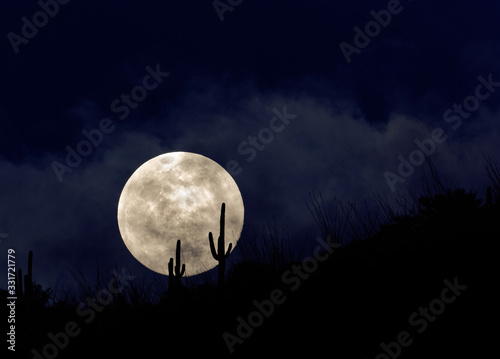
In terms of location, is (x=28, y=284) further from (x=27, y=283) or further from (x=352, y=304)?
(x=352, y=304)

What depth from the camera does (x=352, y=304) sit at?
4297mm

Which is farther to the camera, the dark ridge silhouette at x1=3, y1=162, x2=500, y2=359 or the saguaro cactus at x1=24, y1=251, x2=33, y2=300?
the saguaro cactus at x1=24, y1=251, x2=33, y2=300

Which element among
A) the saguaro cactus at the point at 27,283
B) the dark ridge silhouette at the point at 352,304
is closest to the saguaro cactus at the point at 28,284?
the saguaro cactus at the point at 27,283

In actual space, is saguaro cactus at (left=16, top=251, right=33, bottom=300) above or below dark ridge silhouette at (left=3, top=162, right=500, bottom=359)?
above

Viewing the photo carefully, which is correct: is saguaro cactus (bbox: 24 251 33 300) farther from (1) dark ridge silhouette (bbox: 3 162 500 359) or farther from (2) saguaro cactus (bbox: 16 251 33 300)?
(1) dark ridge silhouette (bbox: 3 162 500 359)

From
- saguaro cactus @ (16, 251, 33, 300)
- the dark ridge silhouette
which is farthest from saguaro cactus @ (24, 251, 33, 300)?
the dark ridge silhouette

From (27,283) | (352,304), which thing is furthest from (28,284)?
(352,304)

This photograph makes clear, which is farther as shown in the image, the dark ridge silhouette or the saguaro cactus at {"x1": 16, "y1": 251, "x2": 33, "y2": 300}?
the saguaro cactus at {"x1": 16, "y1": 251, "x2": 33, "y2": 300}

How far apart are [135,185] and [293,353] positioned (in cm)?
816

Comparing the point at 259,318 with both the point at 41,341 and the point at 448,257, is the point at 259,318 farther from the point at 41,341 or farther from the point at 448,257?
the point at 41,341

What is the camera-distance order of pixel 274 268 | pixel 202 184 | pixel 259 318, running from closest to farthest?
pixel 259 318
pixel 274 268
pixel 202 184

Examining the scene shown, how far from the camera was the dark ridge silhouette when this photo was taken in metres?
3.72

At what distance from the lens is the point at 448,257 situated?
430 cm

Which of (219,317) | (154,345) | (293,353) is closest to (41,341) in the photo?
(154,345)
